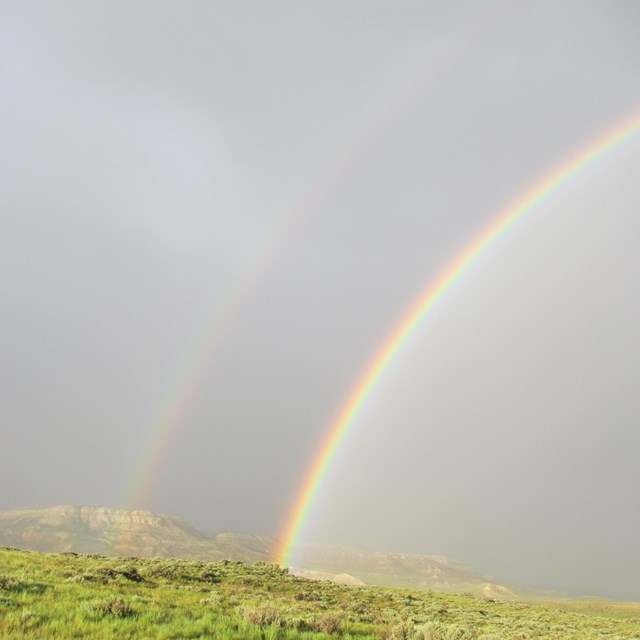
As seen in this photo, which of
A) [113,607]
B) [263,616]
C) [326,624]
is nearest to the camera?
[113,607]

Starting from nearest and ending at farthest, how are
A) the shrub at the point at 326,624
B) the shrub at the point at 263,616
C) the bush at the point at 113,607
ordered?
1. the bush at the point at 113,607
2. the shrub at the point at 263,616
3. the shrub at the point at 326,624

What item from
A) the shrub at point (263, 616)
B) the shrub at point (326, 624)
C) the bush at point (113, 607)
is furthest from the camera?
the shrub at point (326, 624)

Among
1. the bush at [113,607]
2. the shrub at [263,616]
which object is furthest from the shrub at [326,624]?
the bush at [113,607]

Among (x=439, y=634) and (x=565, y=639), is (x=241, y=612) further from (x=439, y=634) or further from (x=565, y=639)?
(x=565, y=639)

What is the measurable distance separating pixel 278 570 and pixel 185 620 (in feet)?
112

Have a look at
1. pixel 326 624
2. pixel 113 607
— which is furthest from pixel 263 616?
pixel 113 607

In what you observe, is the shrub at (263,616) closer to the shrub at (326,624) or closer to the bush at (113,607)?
the shrub at (326,624)

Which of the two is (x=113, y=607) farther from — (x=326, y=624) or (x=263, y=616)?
(x=326, y=624)

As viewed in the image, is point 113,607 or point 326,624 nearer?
point 113,607

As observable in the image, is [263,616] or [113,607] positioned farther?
[263,616]

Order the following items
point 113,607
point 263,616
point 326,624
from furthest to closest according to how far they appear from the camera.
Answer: point 326,624, point 263,616, point 113,607

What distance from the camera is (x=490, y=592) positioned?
198 m

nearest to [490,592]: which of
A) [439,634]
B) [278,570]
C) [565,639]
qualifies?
[278,570]

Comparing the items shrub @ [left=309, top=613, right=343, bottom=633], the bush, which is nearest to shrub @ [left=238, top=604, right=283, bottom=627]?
shrub @ [left=309, top=613, right=343, bottom=633]
